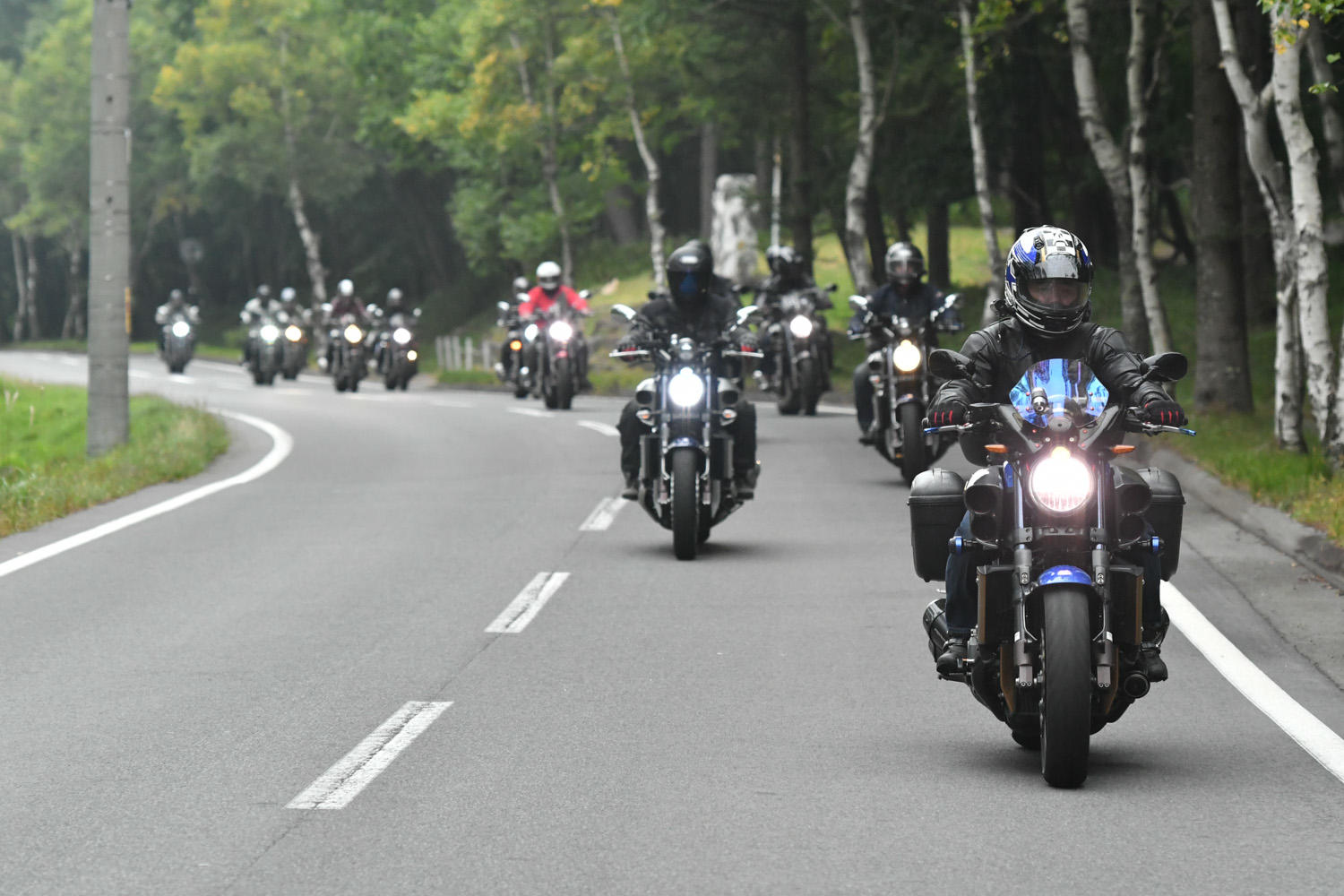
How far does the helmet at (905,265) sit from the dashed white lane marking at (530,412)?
32.1ft

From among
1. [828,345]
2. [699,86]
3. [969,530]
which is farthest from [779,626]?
[699,86]

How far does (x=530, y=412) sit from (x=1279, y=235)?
42.5ft

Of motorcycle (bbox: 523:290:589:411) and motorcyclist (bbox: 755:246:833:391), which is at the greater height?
motorcyclist (bbox: 755:246:833:391)

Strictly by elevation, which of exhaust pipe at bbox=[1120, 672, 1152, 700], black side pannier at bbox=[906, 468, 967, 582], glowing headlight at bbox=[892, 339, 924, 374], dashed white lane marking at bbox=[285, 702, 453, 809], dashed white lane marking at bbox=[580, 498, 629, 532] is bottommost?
dashed white lane marking at bbox=[285, 702, 453, 809]

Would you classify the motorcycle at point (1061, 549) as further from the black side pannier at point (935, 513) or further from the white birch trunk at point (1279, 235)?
the white birch trunk at point (1279, 235)

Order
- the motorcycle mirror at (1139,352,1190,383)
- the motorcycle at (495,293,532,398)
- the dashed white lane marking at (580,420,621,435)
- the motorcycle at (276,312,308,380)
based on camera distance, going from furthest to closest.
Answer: the motorcycle at (276,312,308,380), the motorcycle at (495,293,532,398), the dashed white lane marking at (580,420,621,435), the motorcycle mirror at (1139,352,1190,383)

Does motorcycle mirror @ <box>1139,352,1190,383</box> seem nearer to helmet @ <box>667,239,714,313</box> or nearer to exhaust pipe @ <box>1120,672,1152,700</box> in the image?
exhaust pipe @ <box>1120,672,1152,700</box>

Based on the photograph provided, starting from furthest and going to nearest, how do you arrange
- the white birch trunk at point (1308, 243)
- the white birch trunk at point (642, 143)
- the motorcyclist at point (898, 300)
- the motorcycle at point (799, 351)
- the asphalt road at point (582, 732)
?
the white birch trunk at point (642, 143) < the motorcycle at point (799, 351) < the motorcyclist at point (898, 300) < the white birch trunk at point (1308, 243) < the asphalt road at point (582, 732)

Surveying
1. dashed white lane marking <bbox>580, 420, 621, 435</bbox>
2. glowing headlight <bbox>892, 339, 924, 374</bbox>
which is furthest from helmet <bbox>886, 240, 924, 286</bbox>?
dashed white lane marking <bbox>580, 420, 621, 435</bbox>

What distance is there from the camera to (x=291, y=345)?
4381cm

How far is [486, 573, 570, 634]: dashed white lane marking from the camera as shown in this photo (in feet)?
35.3

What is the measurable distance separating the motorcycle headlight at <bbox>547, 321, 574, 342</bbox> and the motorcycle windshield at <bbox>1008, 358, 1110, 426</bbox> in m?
21.5

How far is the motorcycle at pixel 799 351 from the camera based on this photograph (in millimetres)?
26328

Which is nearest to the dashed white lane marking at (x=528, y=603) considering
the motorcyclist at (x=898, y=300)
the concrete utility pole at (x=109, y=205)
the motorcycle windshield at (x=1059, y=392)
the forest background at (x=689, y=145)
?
the motorcycle windshield at (x=1059, y=392)
